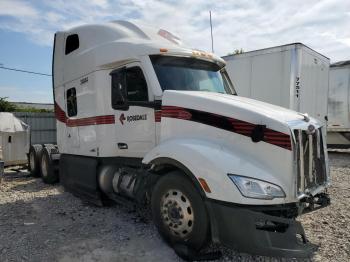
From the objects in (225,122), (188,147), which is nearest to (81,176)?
(188,147)

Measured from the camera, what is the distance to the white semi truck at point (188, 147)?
394 centimetres

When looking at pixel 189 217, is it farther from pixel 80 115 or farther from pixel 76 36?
pixel 76 36

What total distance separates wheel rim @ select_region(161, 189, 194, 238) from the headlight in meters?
0.72

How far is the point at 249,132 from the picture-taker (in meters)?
4.22

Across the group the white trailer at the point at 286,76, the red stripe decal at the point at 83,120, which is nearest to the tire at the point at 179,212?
the red stripe decal at the point at 83,120

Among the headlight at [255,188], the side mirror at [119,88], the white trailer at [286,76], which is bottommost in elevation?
the headlight at [255,188]

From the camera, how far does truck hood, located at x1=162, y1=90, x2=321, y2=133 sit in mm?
4195

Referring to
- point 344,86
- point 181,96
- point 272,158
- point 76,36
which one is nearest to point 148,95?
point 181,96

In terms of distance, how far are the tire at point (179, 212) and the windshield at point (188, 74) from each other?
4.70 feet

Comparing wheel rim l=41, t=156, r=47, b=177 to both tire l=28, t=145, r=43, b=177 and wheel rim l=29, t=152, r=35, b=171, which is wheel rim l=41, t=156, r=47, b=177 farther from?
wheel rim l=29, t=152, r=35, b=171

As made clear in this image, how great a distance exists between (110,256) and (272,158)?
226 centimetres

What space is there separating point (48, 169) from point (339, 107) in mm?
11296

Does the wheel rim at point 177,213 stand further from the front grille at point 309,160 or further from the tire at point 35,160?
the tire at point 35,160

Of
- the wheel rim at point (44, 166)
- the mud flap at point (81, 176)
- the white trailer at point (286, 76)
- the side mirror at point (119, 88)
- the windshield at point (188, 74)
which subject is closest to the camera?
the windshield at point (188, 74)
